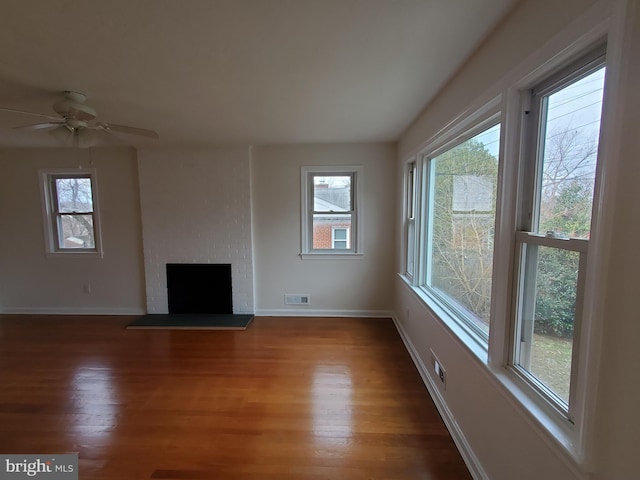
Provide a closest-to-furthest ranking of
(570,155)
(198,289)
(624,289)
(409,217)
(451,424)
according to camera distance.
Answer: (624,289) < (570,155) < (451,424) < (409,217) < (198,289)

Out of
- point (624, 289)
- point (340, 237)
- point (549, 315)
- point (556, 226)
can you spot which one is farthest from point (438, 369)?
point (340, 237)

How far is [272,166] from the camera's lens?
3.84 metres

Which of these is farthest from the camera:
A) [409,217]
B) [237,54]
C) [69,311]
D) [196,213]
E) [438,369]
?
[69,311]

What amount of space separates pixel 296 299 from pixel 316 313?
13.8 inches

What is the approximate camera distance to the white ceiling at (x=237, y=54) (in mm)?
1273

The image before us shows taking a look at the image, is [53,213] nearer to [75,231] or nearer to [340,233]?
[75,231]

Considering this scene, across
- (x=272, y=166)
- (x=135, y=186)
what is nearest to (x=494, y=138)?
(x=272, y=166)

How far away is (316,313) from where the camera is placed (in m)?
3.99

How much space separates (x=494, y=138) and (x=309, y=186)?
8.37ft

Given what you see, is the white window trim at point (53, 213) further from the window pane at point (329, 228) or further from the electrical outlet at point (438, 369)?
the electrical outlet at point (438, 369)

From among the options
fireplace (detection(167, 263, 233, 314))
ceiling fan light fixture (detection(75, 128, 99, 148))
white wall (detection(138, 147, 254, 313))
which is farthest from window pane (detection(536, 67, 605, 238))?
fireplace (detection(167, 263, 233, 314))

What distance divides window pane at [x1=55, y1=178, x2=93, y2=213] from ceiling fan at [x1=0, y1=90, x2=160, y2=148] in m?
2.10

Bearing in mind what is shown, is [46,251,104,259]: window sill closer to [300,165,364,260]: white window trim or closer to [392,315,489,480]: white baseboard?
[300,165,364,260]: white window trim

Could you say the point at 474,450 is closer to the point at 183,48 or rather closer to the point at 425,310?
the point at 425,310
